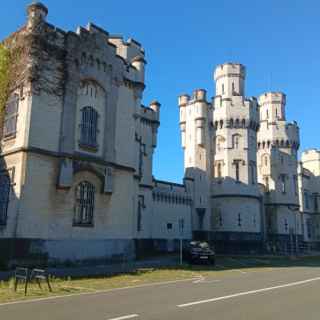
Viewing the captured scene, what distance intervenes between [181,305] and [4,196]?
1528 centimetres

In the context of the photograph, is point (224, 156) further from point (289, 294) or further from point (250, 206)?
point (289, 294)

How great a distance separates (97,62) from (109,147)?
19.1ft

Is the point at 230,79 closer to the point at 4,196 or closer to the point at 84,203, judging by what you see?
the point at 84,203

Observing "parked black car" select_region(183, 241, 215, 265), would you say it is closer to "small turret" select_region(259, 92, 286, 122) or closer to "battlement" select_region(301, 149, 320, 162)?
"small turret" select_region(259, 92, 286, 122)

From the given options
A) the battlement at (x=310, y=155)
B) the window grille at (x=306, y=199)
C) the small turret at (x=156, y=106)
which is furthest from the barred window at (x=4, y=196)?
the battlement at (x=310, y=155)

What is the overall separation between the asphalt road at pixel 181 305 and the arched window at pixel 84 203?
10225mm

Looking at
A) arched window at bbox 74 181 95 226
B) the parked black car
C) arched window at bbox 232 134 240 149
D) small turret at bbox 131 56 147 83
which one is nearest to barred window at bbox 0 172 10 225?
arched window at bbox 74 181 95 226

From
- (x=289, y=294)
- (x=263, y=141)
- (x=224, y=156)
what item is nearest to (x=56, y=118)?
(x=289, y=294)

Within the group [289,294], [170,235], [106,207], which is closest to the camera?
[289,294]

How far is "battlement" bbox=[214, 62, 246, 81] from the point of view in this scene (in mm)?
51969

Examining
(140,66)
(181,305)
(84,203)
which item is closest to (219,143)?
(140,66)

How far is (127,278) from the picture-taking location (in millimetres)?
18703

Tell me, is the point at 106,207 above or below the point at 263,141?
below

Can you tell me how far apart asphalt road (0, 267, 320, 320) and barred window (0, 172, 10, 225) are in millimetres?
10955
